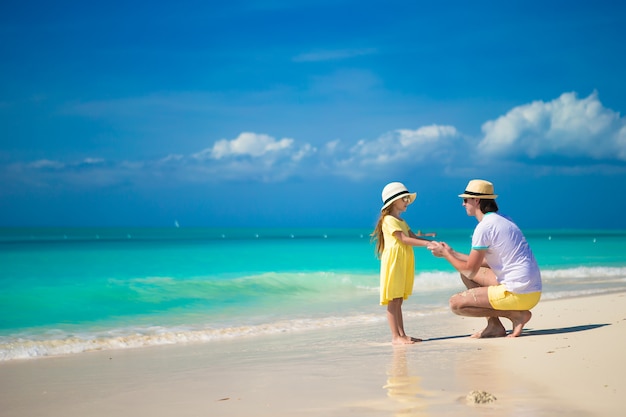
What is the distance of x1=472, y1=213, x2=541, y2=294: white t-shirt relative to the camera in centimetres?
611

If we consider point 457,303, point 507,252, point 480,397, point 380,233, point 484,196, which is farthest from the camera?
point 380,233

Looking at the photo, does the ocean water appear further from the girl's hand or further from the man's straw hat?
the man's straw hat

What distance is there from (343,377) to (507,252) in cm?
212

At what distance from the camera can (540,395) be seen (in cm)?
412

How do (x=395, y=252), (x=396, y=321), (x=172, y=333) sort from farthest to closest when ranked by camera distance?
(x=172, y=333) < (x=396, y=321) < (x=395, y=252)

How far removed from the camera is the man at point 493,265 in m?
6.13

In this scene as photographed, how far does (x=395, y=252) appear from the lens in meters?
6.59

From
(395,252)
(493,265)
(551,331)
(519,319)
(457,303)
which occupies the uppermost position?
(395,252)

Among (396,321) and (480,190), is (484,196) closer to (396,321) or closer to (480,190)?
(480,190)

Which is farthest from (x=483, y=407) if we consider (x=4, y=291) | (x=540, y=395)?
(x=4, y=291)

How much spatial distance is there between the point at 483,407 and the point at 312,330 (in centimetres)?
503

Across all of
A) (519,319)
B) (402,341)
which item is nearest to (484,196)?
(519,319)

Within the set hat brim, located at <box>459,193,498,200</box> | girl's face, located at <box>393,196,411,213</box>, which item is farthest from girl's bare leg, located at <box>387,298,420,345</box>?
hat brim, located at <box>459,193,498,200</box>

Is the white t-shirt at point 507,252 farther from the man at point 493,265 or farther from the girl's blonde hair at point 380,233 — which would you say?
the girl's blonde hair at point 380,233
